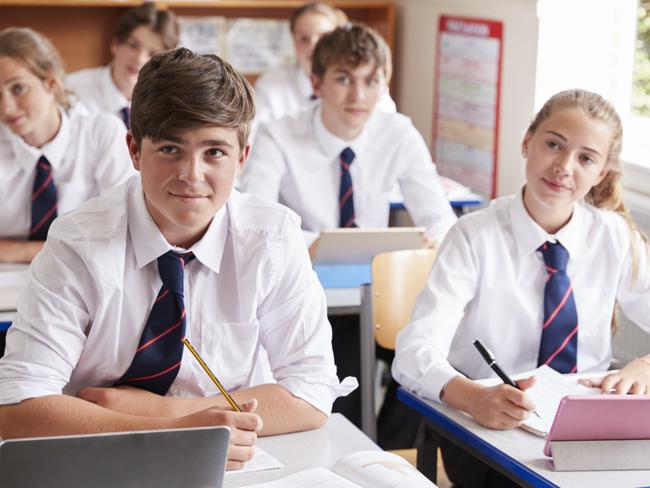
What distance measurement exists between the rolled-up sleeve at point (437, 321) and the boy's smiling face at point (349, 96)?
4.11ft

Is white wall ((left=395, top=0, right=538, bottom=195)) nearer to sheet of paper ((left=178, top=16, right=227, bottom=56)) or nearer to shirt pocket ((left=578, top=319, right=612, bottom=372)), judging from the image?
sheet of paper ((left=178, top=16, right=227, bottom=56))

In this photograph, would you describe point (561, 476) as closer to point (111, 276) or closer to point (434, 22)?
point (111, 276)

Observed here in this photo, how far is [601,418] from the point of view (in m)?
1.67

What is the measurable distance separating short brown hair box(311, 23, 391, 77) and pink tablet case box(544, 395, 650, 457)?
80.9 inches

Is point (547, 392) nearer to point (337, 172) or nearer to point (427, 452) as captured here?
point (427, 452)

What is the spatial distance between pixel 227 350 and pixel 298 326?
138mm

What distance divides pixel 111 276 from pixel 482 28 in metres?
3.04

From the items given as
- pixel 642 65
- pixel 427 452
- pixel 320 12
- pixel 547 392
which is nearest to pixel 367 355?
pixel 427 452

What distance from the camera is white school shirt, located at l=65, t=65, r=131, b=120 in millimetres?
4652

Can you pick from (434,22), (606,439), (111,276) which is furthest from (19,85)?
(434,22)

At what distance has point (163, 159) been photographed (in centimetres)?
167

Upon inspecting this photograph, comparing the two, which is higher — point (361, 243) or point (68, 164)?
point (68, 164)

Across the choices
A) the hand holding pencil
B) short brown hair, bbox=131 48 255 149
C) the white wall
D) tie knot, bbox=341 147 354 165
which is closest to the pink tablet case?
the hand holding pencil

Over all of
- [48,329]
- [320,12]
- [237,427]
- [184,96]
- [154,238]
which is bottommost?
[237,427]
